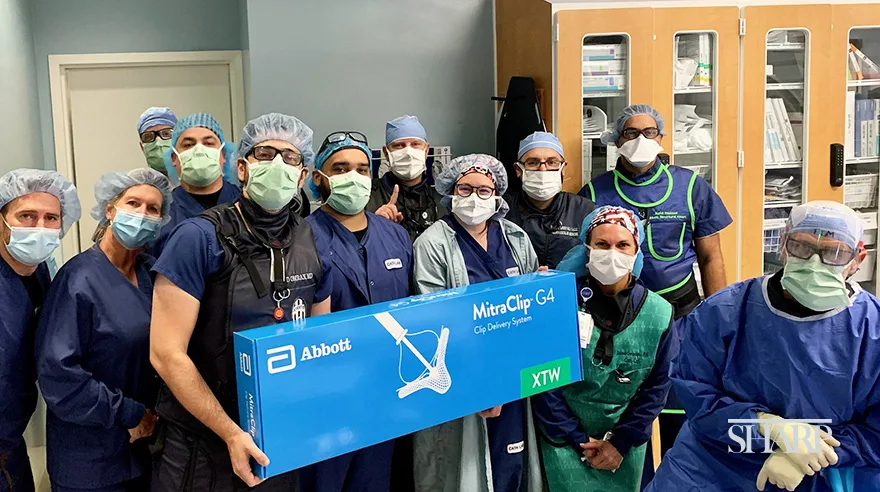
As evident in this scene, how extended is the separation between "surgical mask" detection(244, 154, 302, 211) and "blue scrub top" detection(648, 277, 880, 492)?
110 cm

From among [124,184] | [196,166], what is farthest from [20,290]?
[196,166]

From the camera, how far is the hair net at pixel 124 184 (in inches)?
83.1

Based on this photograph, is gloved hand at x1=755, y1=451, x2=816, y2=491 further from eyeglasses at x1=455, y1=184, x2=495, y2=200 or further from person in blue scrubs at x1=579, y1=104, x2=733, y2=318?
person in blue scrubs at x1=579, y1=104, x2=733, y2=318

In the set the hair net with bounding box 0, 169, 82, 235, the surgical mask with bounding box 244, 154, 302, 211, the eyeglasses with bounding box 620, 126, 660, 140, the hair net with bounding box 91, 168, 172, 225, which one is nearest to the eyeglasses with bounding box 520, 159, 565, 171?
the eyeglasses with bounding box 620, 126, 660, 140

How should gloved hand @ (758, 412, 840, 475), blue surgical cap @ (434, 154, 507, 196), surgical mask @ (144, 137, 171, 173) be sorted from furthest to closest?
surgical mask @ (144, 137, 171, 173) < blue surgical cap @ (434, 154, 507, 196) < gloved hand @ (758, 412, 840, 475)

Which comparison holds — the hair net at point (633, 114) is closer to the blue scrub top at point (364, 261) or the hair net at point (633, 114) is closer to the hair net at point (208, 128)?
the blue scrub top at point (364, 261)

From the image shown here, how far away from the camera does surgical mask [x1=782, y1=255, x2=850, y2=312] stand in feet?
5.48

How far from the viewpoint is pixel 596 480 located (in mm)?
2361

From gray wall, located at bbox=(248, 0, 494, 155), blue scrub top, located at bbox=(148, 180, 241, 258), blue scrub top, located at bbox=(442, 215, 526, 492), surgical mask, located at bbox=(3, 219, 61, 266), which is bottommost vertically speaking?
blue scrub top, located at bbox=(442, 215, 526, 492)

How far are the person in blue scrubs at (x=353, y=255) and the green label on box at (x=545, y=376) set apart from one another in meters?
0.51

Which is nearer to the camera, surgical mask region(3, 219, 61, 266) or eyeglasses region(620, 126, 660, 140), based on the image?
surgical mask region(3, 219, 61, 266)

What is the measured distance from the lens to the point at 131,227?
6.66 feet

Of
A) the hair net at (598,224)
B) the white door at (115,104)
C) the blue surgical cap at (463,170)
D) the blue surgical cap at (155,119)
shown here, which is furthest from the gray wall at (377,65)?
→ the hair net at (598,224)

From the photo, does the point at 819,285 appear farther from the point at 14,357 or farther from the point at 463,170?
the point at 14,357
